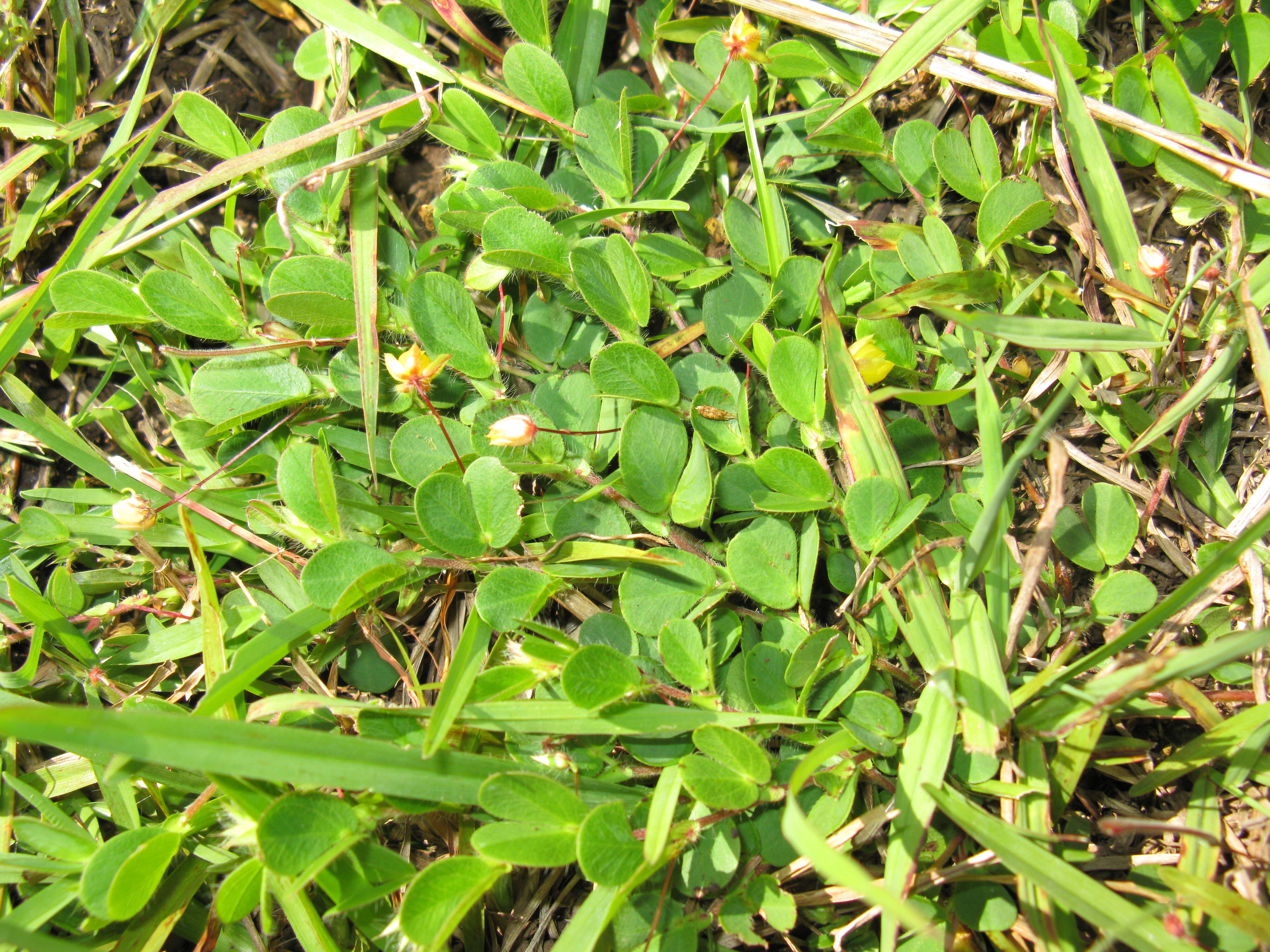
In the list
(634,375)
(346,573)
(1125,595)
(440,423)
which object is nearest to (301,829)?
(346,573)

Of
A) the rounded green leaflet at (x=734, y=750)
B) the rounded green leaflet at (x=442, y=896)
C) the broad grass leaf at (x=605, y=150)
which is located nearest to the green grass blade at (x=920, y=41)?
the broad grass leaf at (x=605, y=150)

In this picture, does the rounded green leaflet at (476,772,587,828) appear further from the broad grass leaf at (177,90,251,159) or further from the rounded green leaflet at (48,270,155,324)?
the broad grass leaf at (177,90,251,159)

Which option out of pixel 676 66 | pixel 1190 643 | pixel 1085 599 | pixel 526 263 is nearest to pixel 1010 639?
pixel 1085 599

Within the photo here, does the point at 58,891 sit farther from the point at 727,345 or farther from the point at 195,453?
the point at 727,345

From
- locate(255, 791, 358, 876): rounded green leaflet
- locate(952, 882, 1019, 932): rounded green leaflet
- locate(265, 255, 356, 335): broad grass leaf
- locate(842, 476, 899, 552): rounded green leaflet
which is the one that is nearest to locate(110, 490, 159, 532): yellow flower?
locate(265, 255, 356, 335): broad grass leaf

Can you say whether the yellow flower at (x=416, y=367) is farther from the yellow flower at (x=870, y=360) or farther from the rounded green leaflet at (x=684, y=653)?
the yellow flower at (x=870, y=360)

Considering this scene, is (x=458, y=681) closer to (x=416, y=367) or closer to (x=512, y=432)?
(x=512, y=432)
